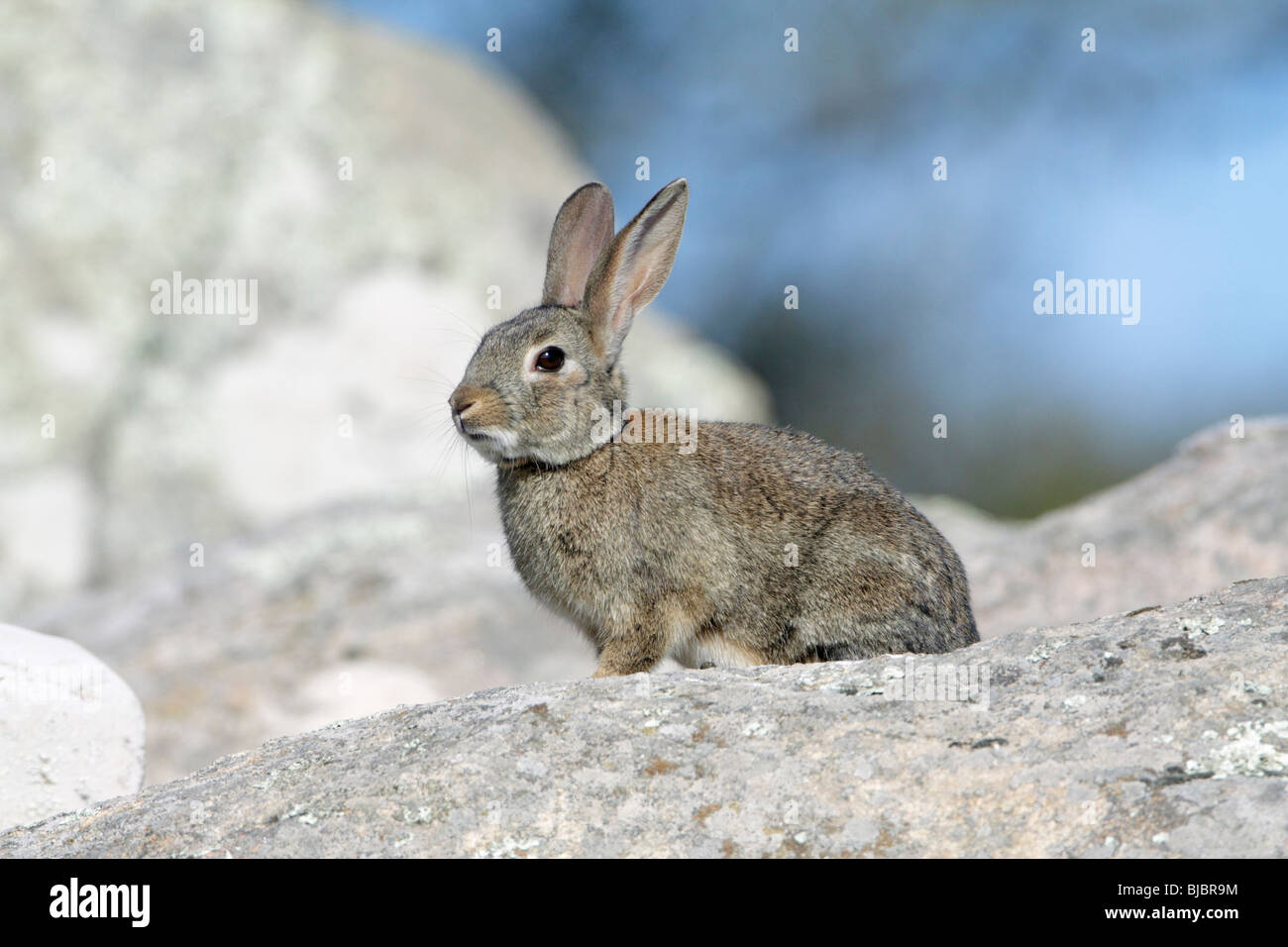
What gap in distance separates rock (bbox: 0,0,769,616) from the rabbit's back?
6498 millimetres

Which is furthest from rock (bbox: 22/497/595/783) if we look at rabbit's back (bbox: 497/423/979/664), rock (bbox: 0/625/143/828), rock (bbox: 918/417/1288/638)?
rock (bbox: 918/417/1288/638)

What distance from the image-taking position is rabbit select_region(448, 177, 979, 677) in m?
5.97

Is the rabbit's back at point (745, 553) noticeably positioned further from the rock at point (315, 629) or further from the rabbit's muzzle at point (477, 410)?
the rock at point (315, 629)

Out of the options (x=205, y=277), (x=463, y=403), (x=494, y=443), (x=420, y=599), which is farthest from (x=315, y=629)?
(x=205, y=277)

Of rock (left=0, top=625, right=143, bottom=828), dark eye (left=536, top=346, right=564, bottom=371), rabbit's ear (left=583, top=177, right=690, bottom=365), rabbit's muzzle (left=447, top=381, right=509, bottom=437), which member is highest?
rabbit's ear (left=583, top=177, right=690, bottom=365)

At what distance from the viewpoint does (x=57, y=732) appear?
5.25 metres

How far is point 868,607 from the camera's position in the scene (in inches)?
232

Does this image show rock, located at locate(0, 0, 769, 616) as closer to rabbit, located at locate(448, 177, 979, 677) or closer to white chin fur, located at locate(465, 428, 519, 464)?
rabbit, located at locate(448, 177, 979, 677)

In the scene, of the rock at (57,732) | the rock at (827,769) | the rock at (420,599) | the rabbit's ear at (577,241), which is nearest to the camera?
the rock at (827,769)

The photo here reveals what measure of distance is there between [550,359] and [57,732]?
274 cm

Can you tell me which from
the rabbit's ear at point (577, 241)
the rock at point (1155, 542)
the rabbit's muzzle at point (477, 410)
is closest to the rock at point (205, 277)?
the rock at point (1155, 542)

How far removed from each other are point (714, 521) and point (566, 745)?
2296 mm

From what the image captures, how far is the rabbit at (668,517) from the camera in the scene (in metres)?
5.97

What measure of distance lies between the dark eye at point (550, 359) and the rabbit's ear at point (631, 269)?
0.80 feet
